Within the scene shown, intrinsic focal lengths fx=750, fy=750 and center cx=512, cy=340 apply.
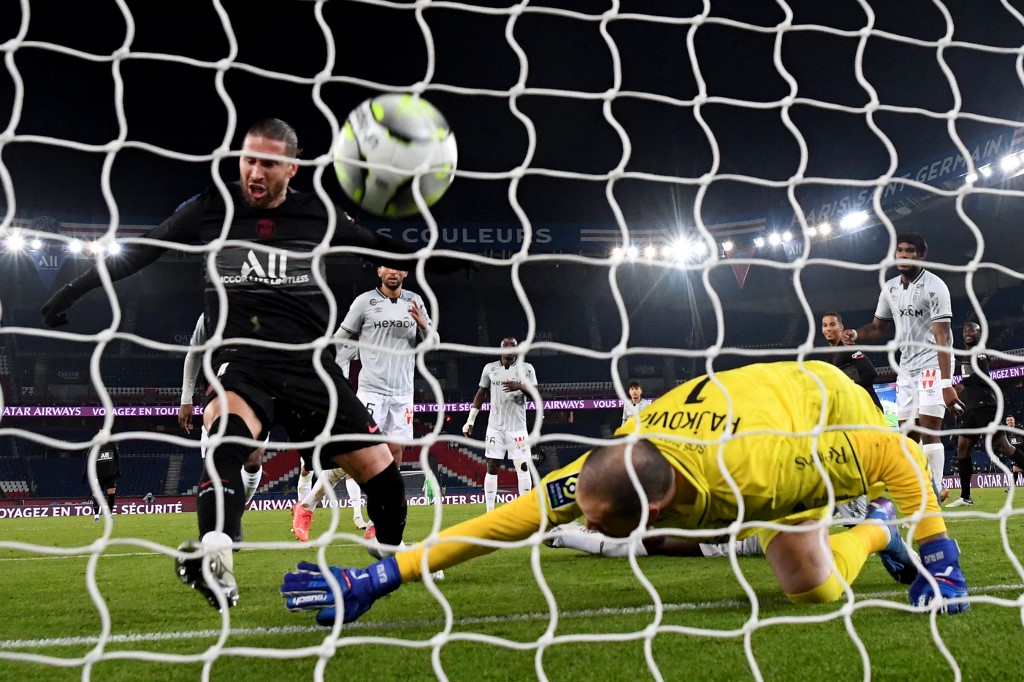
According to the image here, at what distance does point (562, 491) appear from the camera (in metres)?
2.55

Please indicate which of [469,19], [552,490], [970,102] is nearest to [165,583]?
[552,490]

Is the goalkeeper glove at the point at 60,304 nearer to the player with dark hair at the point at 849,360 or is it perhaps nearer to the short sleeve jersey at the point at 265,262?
the short sleeve jersey at the point at 265,262

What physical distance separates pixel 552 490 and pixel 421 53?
828 inches

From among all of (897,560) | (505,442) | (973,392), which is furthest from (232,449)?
(973,392)

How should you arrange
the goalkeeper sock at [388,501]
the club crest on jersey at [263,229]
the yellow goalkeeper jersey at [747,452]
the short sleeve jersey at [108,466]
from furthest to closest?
the short sleeve jersey at [108,466]
the goalkeeper sock at [388,501]
the club crest on jersey at [263,229]
the yellow goalkeeper jersey at [747,452]

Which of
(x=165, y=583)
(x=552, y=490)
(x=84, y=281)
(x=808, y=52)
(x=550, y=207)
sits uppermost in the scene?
(x=808, y=52)

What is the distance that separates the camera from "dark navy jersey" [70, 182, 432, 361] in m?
3.14

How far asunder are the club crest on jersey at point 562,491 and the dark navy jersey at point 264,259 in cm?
106

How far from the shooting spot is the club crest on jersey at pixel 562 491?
99.3 inches

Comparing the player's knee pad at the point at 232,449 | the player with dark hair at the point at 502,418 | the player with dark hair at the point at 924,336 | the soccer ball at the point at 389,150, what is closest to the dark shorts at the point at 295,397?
the player's knee pad at the point at 232,449

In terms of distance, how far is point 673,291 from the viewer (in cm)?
3045

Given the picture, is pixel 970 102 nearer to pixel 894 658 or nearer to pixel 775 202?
pixel 775 202

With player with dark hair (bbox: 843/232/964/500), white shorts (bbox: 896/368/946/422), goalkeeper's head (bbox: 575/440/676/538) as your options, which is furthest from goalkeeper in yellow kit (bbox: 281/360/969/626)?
white shorts (bbox: 896/368/946/422)

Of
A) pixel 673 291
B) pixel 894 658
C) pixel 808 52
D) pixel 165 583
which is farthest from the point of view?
pixel 673 291
